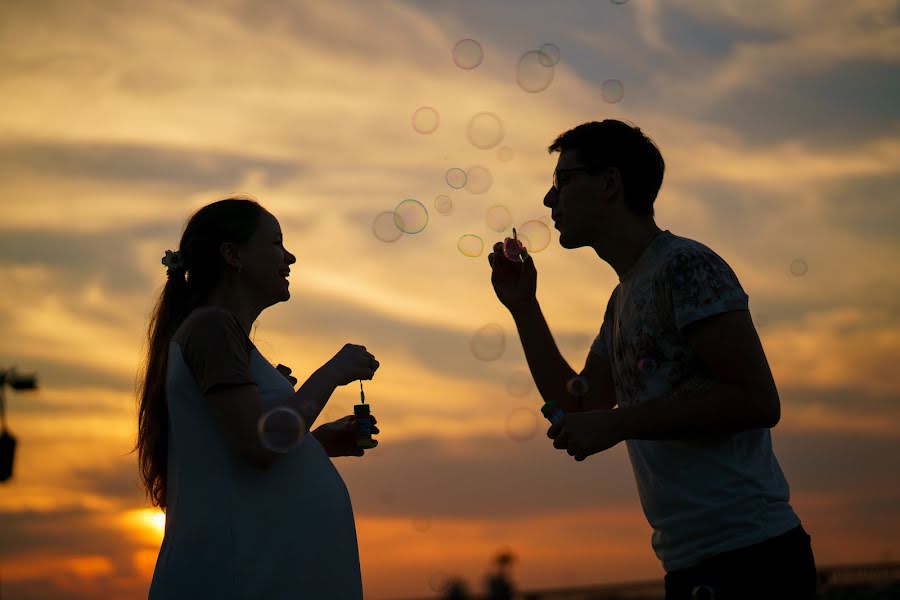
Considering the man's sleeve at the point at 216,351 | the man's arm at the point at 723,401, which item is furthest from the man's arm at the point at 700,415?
the man's sleeve at the point at 216,351

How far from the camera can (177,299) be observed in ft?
13.8

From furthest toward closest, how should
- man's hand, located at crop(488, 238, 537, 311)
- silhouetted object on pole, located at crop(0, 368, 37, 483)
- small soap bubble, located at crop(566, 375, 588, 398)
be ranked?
man's hand, located at crop(488, 238, 537, 311), small soap bubble, located at crop(566, 375, 588, 398), silhouetted object on pole, located at crop(0, 368, 37, 483)

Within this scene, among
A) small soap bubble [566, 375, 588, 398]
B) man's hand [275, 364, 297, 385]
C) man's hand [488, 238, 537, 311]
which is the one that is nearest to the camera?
man's hand [275, 364, 297, 385]

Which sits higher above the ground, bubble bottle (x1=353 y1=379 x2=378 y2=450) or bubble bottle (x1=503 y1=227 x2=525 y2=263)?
bubble bottle (x1=503 y1=227 x2=525 y2=263)

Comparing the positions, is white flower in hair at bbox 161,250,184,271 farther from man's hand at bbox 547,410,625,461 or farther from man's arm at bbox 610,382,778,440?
man's arm at bbox 610,382,778,440

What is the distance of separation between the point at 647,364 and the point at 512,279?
3.92 ft

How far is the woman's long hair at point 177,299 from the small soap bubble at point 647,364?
1643 millimetres

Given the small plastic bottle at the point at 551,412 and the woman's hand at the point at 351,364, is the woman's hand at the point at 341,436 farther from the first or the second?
the small plastic bottle at the point at 551,412

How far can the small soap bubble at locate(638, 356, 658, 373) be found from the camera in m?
3.90

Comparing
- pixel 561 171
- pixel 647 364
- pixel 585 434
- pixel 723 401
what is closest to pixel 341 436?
pixel 585 434

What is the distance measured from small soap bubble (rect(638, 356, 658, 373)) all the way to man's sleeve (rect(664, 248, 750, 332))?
7.3 inches

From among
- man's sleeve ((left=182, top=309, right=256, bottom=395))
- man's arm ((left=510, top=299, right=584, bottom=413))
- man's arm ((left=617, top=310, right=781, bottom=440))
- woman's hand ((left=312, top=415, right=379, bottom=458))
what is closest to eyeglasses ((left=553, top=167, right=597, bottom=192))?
man's arm ((left=510, top=299, right=584, bottom=413))

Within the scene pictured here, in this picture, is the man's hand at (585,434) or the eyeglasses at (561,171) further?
the eyeglasses at (561,171)

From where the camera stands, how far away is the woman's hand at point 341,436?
4.44 metres
